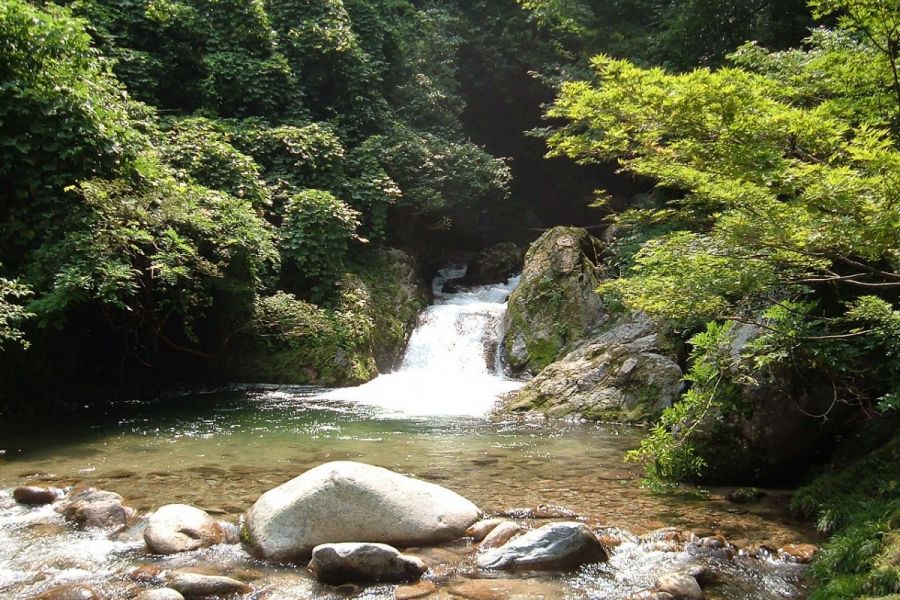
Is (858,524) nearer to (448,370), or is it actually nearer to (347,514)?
(347,514)

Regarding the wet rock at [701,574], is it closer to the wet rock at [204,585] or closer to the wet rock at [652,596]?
the wet rock at [652,596]

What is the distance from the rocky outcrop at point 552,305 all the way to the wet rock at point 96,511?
9.04m

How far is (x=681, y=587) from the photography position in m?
3.97

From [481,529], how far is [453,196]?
1395cm

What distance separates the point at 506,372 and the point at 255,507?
9.09 meters

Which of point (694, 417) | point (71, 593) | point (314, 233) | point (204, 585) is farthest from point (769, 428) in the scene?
point (314, 233)

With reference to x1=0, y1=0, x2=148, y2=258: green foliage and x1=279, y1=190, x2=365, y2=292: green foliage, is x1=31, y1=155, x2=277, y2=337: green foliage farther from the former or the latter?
x1=279, y1=190, x2=365, y2=292: green foliage

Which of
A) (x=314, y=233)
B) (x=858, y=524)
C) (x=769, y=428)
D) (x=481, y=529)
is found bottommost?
(x=481, y=529)

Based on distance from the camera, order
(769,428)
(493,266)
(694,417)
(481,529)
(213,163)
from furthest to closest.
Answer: (493,266)
(213,163)
(694,417)
(769,428)
(481,529)

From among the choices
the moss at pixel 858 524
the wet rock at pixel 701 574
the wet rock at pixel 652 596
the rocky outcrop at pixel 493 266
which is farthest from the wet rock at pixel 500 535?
the rocky outcrop at pixel 493 266

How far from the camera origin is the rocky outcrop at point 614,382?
31.0 feet

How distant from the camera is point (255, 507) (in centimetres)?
499

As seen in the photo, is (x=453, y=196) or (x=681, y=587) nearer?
(x=681, y=587)

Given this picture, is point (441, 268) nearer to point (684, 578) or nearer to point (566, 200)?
point (566, 200)
